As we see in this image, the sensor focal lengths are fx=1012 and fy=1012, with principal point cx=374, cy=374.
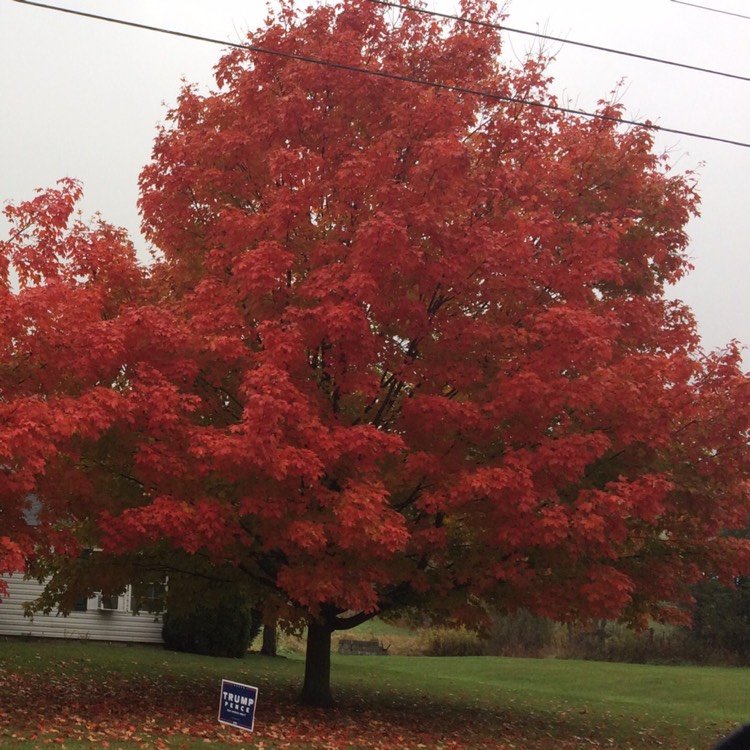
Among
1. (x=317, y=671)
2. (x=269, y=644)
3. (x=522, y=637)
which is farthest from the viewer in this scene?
(x=522, y=637)

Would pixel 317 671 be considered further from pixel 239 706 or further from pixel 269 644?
pixel 269 644

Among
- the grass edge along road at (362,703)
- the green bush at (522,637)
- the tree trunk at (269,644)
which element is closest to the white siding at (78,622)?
the grass edge along road at (362,703)

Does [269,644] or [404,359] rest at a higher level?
[404,359]

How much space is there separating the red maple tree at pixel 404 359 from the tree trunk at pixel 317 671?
56.9 inches

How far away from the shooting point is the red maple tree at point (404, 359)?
40.2 feet

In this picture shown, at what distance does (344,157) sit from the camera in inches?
561

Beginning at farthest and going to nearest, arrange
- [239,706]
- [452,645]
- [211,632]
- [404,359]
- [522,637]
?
[522,637] → [452,645] → [211,632] → [404,359] → [239,706]

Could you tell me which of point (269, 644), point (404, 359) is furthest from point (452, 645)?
point (404, 359)

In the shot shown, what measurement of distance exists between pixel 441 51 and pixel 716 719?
15431 mm

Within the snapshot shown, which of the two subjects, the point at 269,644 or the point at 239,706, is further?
the point at 269,644

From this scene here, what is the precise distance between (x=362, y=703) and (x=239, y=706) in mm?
8973

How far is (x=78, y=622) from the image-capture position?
27391mm

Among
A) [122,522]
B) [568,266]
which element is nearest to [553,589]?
[568,266]

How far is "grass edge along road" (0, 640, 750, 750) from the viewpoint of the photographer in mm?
12234
